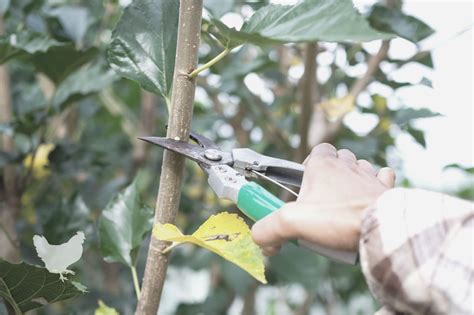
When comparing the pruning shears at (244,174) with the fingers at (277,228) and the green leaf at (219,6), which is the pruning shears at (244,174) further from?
the green leaf at (219,6)

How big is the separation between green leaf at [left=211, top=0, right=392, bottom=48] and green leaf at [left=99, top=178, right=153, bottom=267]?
0.19 metres

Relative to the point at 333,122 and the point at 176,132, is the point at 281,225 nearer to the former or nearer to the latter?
the point at 176,132

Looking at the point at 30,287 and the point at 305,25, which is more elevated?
the point at 305,25

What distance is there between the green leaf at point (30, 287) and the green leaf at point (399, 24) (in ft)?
1.42

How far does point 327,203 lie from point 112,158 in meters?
0.77

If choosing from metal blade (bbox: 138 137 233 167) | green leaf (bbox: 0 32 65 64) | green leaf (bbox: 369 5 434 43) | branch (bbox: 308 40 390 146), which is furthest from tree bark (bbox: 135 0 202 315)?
branch (bbox: 308 40 390 146)

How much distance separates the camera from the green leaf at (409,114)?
0.72 metres

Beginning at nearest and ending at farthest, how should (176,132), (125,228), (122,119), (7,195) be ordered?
(176,132), (125,228), (7,195), (122,119)

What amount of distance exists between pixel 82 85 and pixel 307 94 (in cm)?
28

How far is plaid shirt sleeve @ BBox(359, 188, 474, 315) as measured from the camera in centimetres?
28

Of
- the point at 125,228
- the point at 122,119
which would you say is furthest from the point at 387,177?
the point at 122,119

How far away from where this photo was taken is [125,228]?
0.50m

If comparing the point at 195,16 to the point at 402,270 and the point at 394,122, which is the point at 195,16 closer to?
the point at 402,270

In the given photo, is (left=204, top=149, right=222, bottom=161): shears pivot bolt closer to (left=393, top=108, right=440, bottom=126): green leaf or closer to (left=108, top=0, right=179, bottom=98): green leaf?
(left=108, top=0, right=179, bottom=98): green leaf
